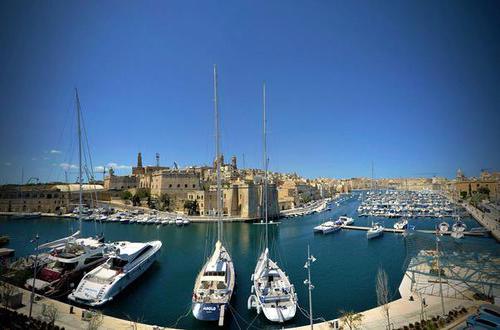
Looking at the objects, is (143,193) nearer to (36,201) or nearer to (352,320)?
(36,201)

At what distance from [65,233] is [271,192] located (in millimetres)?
27025

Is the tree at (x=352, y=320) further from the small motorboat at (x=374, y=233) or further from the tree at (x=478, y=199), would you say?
the tree at (x=478, y=199)

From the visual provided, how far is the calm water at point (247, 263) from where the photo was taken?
39.8 ft

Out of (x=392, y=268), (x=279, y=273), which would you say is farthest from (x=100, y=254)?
(x=392, y=268)

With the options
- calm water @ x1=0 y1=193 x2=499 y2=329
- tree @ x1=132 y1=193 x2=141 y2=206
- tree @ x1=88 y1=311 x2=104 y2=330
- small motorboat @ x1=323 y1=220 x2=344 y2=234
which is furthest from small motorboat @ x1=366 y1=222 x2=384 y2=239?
tree @ x1=132 y1=193 x2=141 y2=206

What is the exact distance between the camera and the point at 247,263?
769 inches

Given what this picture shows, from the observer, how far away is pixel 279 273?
13.0 metres

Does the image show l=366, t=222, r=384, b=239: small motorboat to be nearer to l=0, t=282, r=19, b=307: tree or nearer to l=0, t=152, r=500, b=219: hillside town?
l=0, t=152, r=500, b=219: hillside town

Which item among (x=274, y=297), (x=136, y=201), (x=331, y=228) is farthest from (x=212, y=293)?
(x=136, y=201)

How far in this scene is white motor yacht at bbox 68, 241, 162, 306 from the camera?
40.9 feet

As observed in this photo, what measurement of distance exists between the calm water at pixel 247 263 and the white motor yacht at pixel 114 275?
20.2 inches

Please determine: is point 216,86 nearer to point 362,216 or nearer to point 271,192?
point 271,192

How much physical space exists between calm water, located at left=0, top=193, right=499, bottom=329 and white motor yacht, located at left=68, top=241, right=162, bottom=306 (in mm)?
514

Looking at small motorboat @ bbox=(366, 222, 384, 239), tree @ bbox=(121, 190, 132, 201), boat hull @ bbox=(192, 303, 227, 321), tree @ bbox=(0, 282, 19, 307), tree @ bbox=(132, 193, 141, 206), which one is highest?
tree @ bbox=(121, 190, 132, 201)
